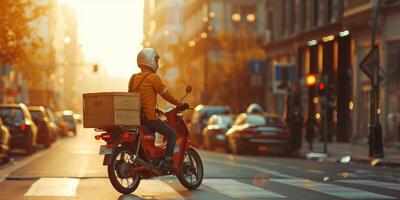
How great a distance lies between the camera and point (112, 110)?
39.8 feet

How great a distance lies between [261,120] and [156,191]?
1768 cm

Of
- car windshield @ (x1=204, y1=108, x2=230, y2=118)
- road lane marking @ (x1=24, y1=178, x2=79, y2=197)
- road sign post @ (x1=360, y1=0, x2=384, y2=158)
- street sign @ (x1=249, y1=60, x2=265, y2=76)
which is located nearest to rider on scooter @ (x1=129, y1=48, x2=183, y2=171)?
road lane marking @ (x1=24, y1=178, x2=79, y2=197)

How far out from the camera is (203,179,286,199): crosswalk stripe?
41.0 feet

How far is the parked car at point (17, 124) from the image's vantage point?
26.8 meters

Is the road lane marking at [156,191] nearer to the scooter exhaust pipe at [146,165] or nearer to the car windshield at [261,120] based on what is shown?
the scooter exhaust pipe at [146,165]

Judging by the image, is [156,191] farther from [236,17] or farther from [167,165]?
[236,17]

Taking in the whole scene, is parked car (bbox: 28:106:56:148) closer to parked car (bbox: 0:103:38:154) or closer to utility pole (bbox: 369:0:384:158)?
parked car (bbox: 0:103:38:154)

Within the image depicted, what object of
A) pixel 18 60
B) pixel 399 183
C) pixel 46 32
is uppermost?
pixel 46 32

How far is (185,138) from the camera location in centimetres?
1323

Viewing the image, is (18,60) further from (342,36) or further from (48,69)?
(48,69)

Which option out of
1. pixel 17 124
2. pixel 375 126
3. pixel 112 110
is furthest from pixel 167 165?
pixel 375 126

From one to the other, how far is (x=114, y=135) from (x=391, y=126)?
24983mm

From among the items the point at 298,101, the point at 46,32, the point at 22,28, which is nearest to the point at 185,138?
the point at 22,28

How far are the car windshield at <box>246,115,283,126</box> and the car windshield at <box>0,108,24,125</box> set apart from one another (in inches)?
291
